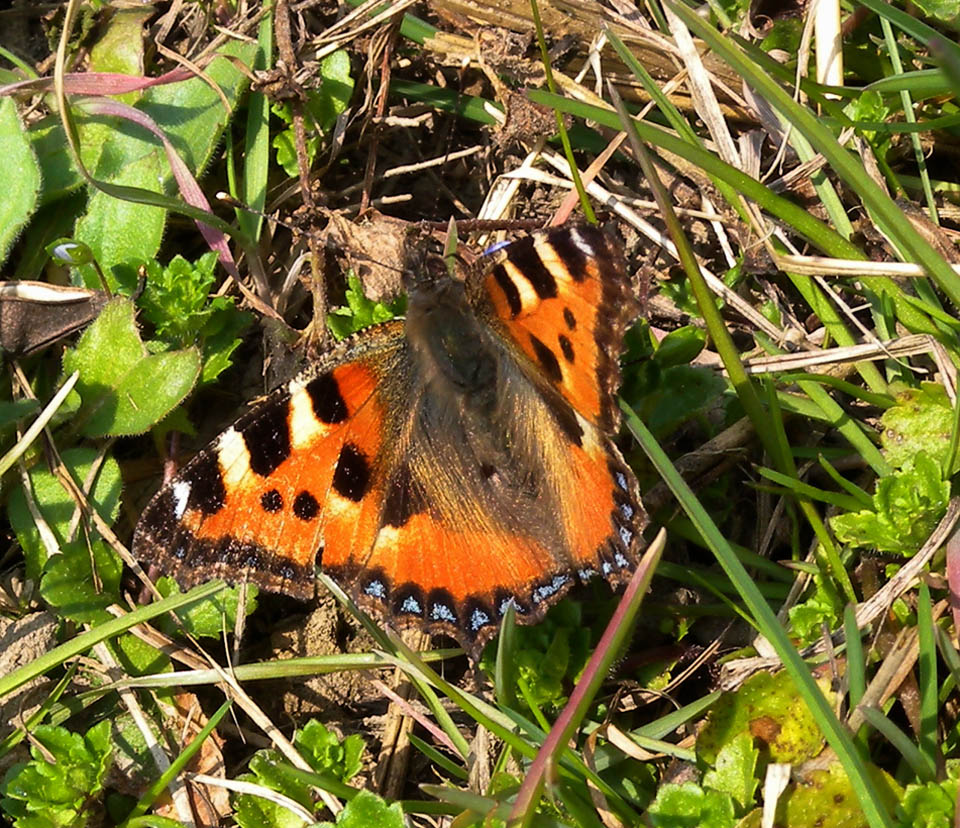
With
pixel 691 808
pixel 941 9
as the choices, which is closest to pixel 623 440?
pixel 691 808

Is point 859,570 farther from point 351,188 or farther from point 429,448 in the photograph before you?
point 351,188

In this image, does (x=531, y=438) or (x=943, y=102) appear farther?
(x=943, y=102)

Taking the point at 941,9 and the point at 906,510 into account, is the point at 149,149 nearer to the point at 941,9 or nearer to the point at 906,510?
the point at 941,9

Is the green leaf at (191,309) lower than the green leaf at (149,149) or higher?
lower

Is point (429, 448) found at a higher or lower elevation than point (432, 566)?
higher

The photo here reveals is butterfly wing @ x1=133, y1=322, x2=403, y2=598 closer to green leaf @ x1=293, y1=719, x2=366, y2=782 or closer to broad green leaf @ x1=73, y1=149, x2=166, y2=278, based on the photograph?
green leaf @ x1=293, y1=719, x2=366, y2=782

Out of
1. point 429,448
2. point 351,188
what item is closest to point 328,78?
point 351,188

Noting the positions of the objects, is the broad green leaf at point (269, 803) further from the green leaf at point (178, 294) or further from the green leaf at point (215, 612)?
the green leaf at point (178, 294)

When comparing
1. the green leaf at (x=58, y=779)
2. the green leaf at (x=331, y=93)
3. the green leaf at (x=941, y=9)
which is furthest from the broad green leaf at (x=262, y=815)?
the green leaf at (x=941, y=9)
